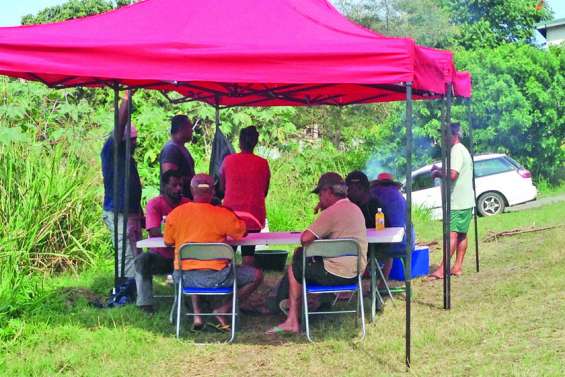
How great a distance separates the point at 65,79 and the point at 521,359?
15.9 ft

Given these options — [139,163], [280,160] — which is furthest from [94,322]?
[280,160]

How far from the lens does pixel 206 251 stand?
671 cm

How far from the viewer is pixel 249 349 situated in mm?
6645

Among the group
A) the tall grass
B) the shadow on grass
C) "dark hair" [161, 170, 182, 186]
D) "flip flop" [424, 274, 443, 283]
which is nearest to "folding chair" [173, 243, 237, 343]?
the shadow on grass

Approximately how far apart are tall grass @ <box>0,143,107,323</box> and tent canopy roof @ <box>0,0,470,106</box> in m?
2.84

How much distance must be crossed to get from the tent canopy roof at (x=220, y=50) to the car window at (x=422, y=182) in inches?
430

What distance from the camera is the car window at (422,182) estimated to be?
1767cm

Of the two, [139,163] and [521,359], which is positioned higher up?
[139,163]

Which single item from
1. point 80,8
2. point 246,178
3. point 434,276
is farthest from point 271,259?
point 80,8

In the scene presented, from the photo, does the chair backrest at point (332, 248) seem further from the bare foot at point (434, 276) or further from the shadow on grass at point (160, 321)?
the bare foot at point (434, 276)

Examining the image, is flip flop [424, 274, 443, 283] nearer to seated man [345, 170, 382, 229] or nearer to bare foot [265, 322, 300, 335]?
seated man [345, 170, 382, 229]

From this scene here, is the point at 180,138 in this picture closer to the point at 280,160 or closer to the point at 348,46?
the point at 348,46

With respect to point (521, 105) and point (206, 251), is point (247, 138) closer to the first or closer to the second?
point (206, 251)

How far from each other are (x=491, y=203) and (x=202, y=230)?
12.2 meters
